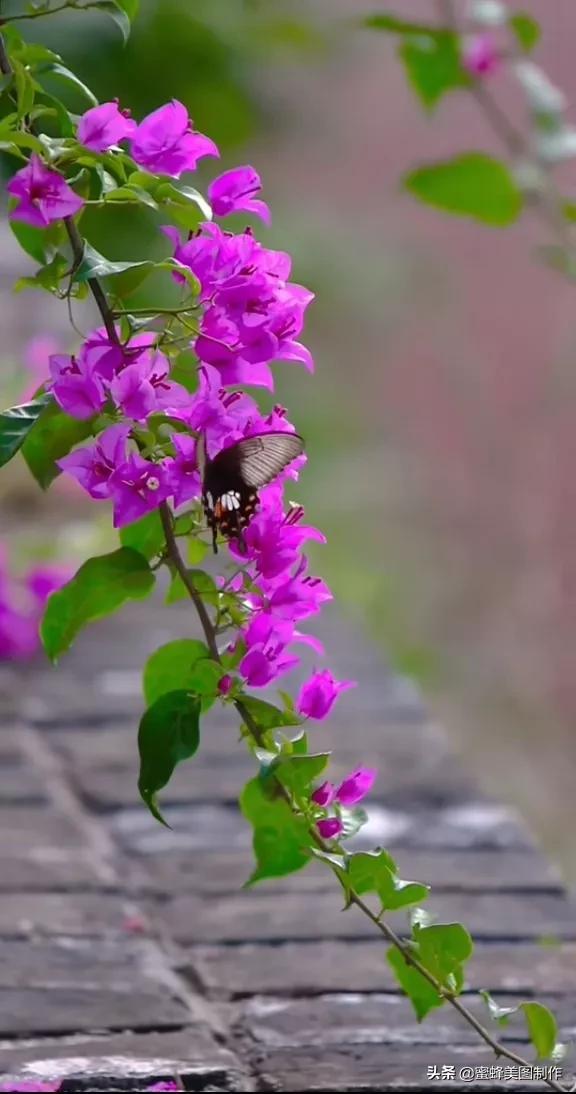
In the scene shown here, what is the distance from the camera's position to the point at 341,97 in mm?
6277

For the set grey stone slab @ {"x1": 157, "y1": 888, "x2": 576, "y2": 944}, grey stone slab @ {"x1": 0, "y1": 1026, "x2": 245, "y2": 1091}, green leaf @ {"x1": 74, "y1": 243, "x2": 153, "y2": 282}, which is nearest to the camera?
green leaf @ {"x1": 74, "y1": 243, "x2": 153, "y2": 282}

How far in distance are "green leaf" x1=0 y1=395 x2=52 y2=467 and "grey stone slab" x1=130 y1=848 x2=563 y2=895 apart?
2.49ft

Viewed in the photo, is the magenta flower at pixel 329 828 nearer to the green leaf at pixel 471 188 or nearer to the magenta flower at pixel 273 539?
the magenta flower at pixel 273 539

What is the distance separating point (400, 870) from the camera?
161cm

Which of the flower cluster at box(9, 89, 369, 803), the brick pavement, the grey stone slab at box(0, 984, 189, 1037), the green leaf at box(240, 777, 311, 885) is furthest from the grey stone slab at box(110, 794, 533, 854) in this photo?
the flower cluster at box(9, 89, 369, 803)

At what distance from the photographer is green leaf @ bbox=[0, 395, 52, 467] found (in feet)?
2.87

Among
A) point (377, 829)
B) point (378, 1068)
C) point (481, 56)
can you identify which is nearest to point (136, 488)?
point (378, 1068)

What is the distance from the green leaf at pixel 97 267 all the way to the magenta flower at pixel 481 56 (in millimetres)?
969

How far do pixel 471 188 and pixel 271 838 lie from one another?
2.28 feet

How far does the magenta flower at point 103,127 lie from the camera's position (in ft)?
2.86

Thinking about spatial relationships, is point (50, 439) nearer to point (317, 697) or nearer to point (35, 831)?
point (317, 697)

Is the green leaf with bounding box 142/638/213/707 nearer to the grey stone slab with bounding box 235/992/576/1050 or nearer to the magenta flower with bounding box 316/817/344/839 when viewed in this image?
the magenta flower with bounding box 316/817/344/839

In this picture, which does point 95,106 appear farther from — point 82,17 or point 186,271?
point 82,17

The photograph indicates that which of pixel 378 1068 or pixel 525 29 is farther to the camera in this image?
pixel 525 29
